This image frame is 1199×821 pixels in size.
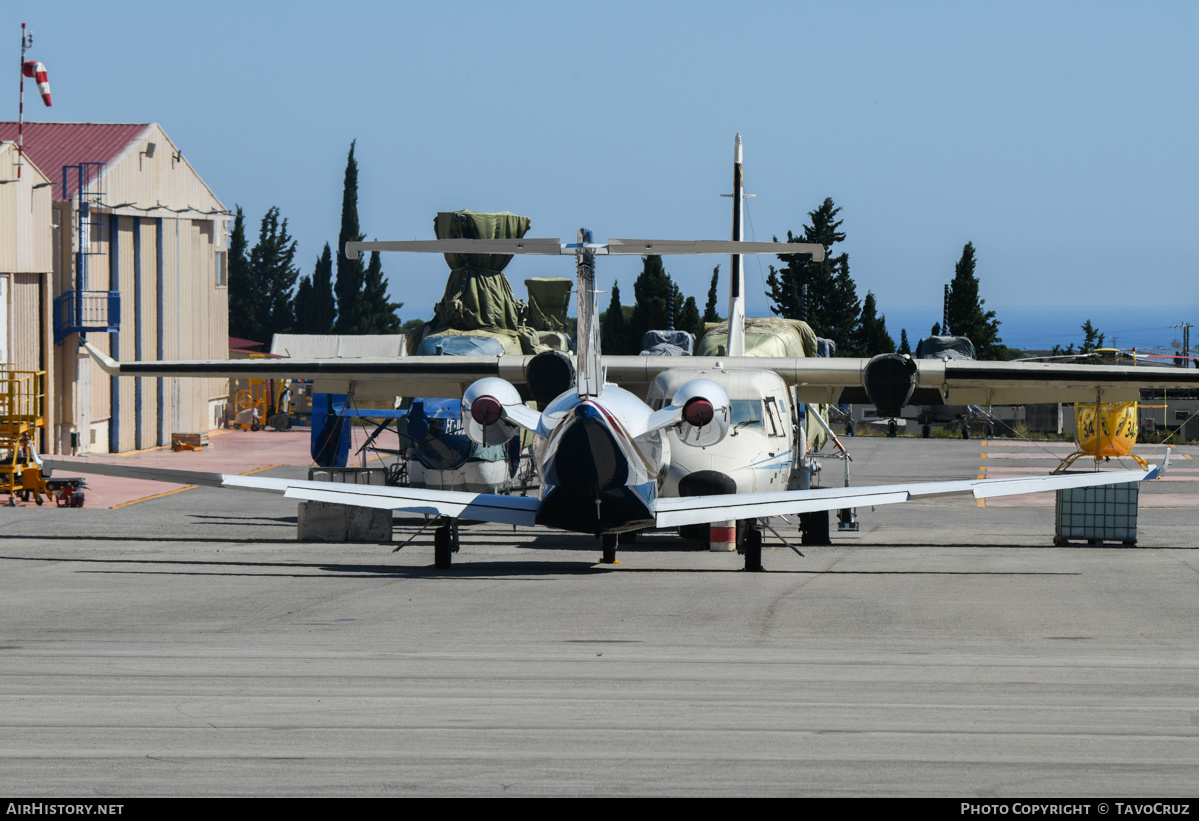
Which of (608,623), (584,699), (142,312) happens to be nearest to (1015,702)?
(584,699)

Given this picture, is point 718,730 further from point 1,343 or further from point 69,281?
point 69,281

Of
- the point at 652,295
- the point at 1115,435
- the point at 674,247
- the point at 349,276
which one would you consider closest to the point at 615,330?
the point at 652,295

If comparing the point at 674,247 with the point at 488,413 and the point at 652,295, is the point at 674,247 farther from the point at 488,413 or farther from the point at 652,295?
the point at 652,295

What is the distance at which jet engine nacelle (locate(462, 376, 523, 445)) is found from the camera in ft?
61.5

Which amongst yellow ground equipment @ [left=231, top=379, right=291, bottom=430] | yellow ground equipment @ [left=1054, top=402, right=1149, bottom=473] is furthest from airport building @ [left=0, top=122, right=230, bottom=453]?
yellow ground equipment @ [left=1054, top=402, right=1149, bottom=473]

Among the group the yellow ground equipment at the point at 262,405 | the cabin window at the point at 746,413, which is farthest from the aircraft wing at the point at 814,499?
the yellow ground equipment at the point at 262,405

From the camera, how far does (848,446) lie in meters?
56.2

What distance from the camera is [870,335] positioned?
268 feet

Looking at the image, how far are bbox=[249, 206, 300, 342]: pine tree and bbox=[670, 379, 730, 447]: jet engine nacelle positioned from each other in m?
93.9

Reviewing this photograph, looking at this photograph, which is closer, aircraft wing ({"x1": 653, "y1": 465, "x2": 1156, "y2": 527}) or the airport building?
aircraft wing ({"x1": 653, "y1": 465, "x2": 1156, "y2": 527})

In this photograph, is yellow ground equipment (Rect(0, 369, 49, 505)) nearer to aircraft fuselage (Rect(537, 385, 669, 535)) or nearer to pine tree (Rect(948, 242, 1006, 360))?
aircraft fuselage (Rect(537, 385, 669, 535))

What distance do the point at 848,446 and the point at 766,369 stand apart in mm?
Answer: 32257

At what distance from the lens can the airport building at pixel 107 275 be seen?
41281 millimetres

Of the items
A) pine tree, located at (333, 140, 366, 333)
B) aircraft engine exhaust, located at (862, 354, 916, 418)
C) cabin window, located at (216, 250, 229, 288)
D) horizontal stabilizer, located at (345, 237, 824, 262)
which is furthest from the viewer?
pine tree, located at (333, 140, 366, 333)
